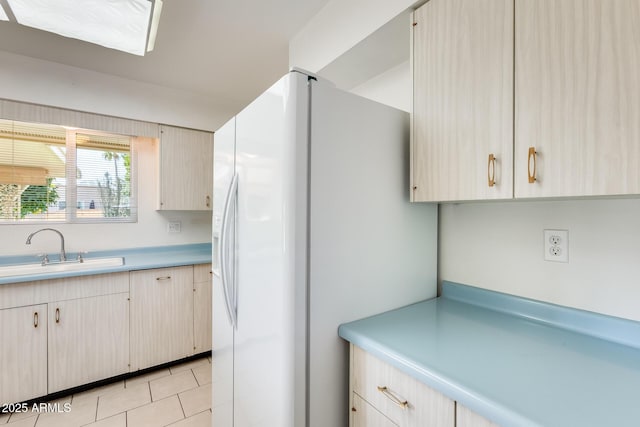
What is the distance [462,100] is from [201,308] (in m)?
2.57

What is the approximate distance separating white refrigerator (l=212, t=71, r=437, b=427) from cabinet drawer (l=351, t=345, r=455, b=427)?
0.11 m

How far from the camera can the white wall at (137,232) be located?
2.26 metres

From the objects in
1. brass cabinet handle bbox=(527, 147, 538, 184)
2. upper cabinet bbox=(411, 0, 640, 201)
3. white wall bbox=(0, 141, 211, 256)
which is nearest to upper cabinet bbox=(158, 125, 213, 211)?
white wall bbox=(0, 141, 211, 256)

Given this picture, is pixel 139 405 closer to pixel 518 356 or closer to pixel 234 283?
pixel 234 283

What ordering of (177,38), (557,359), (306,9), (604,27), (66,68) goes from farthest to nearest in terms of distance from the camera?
(66,68), (177,38), (306,9), (557,359), (604,27)

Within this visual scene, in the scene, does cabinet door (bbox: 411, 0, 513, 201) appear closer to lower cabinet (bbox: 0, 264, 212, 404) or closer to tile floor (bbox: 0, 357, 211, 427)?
tile floor (bbox: 0, 357, 211, 427)

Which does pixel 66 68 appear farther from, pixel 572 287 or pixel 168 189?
pixel 572 287

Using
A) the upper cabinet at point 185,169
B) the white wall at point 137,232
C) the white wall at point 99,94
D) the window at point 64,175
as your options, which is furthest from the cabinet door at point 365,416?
the white wall at point 99,94

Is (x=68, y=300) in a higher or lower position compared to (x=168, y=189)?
lower

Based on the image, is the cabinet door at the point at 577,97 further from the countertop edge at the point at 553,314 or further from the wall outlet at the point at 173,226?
the wall outlet at the point at 173,226

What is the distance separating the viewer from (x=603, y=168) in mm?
756

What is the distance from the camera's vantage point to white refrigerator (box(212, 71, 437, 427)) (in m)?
0.99

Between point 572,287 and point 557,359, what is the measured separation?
38cm

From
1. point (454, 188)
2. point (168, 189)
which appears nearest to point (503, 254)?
point (454, 188)
